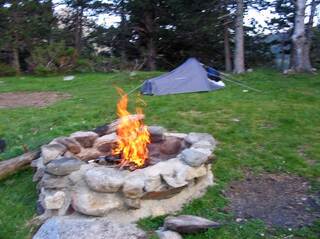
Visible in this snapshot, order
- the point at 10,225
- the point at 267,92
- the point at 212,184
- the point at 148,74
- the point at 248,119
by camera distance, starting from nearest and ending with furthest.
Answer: the point at 10,225
the point at 212,184
the point at 248,119
the point at 267,92
the point at 148,74

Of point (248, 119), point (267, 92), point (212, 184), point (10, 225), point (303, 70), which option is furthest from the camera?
point (303, 70)

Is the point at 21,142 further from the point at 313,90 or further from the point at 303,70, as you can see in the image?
the point at 303,70

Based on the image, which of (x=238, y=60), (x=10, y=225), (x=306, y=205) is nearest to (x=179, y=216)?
(x=306, y=205)

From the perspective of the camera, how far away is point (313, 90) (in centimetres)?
996

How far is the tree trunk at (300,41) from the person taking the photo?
1266 cm

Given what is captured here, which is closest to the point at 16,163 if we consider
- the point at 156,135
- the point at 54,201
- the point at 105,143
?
the point at 105,143

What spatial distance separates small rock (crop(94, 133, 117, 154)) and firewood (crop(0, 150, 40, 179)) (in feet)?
2.38

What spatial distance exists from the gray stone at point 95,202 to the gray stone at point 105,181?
0.21 ft

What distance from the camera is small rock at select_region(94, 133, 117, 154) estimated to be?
5.25 metres

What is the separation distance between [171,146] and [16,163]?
180cm

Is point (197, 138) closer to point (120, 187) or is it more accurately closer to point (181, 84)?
point (120, 187)

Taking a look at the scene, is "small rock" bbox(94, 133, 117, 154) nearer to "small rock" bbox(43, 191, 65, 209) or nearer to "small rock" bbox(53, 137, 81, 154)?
"small rock" bbox(53, 137, 81, 154)

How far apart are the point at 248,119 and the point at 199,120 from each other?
76 centimetres

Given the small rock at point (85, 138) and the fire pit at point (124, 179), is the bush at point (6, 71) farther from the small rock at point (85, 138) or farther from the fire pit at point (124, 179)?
the fire pit at point (124, 179)
